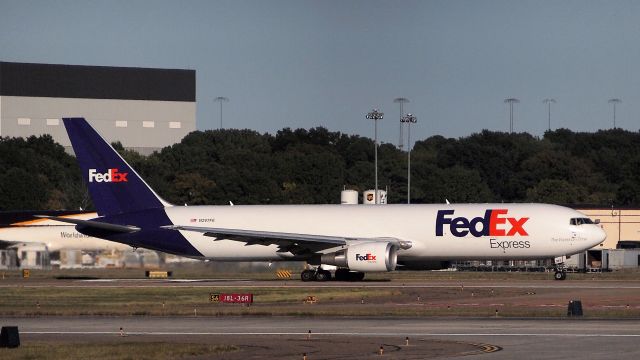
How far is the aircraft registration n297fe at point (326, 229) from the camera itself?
70.2 m

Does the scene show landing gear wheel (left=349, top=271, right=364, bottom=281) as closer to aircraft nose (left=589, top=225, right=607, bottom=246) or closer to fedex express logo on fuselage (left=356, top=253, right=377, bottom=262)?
fedex express logo on fuselage (left=356, top=253, right=377, bottom=262)

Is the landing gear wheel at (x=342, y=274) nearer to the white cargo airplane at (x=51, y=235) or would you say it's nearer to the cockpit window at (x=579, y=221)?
the cockpit window at (x=579, y=221)

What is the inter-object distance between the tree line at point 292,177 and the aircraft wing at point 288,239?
3207 inches

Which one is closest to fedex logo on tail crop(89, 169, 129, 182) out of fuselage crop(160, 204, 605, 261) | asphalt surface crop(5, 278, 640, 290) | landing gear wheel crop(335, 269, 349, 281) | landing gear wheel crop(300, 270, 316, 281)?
fuselage crop(160, 204, 605, 261)

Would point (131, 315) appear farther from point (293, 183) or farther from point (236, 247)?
point (293, 183)

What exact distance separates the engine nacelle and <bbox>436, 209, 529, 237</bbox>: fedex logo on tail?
3.52 m

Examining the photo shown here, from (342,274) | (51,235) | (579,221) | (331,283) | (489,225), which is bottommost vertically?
(331,283)

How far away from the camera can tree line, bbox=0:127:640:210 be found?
162 m

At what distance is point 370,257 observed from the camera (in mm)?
68688

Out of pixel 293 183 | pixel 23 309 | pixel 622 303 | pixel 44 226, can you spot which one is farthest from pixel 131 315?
pixel 293 183

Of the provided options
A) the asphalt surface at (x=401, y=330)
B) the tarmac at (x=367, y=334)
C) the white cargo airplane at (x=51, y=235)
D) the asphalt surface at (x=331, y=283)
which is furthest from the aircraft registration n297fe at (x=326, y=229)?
the asphalt surface at (x=401, y=330)

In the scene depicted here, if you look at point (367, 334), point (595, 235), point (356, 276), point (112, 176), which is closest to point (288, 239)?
point (356, 276)

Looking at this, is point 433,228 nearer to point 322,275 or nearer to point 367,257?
point 367,257

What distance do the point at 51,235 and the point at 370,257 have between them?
2732 centimetres
